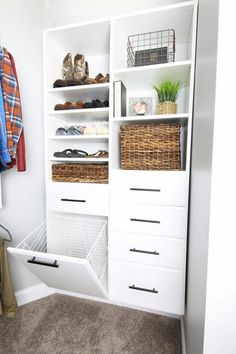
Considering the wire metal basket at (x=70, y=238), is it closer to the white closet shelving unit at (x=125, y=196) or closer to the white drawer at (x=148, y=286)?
the white closet shelving unit at (x=125, y=196)

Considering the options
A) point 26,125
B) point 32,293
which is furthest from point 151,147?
point 32,293

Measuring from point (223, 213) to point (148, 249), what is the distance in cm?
71

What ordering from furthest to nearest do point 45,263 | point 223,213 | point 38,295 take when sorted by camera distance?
point 38,295, point 45,263, point 223,213

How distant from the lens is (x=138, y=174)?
1.22 m

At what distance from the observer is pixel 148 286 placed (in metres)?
1.24

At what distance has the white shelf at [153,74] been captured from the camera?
1.17 m

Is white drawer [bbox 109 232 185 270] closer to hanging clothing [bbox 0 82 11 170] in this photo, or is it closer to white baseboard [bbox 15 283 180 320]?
white baseboard [bbox 15 283 180 320]

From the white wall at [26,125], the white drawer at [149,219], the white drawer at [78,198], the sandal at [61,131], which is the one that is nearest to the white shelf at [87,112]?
the sandal at [61,131]

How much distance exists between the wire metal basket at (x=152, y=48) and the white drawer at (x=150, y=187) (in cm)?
72

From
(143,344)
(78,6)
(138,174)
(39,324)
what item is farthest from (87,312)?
(78,6)

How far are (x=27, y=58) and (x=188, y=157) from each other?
51.4 inches

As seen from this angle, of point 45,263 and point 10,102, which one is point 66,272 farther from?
point 10,102

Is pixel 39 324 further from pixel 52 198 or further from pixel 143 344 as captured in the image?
pixel 52 198

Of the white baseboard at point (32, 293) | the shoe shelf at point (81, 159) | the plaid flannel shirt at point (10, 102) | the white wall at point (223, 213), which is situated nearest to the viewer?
the white wall at point (223, 213)
